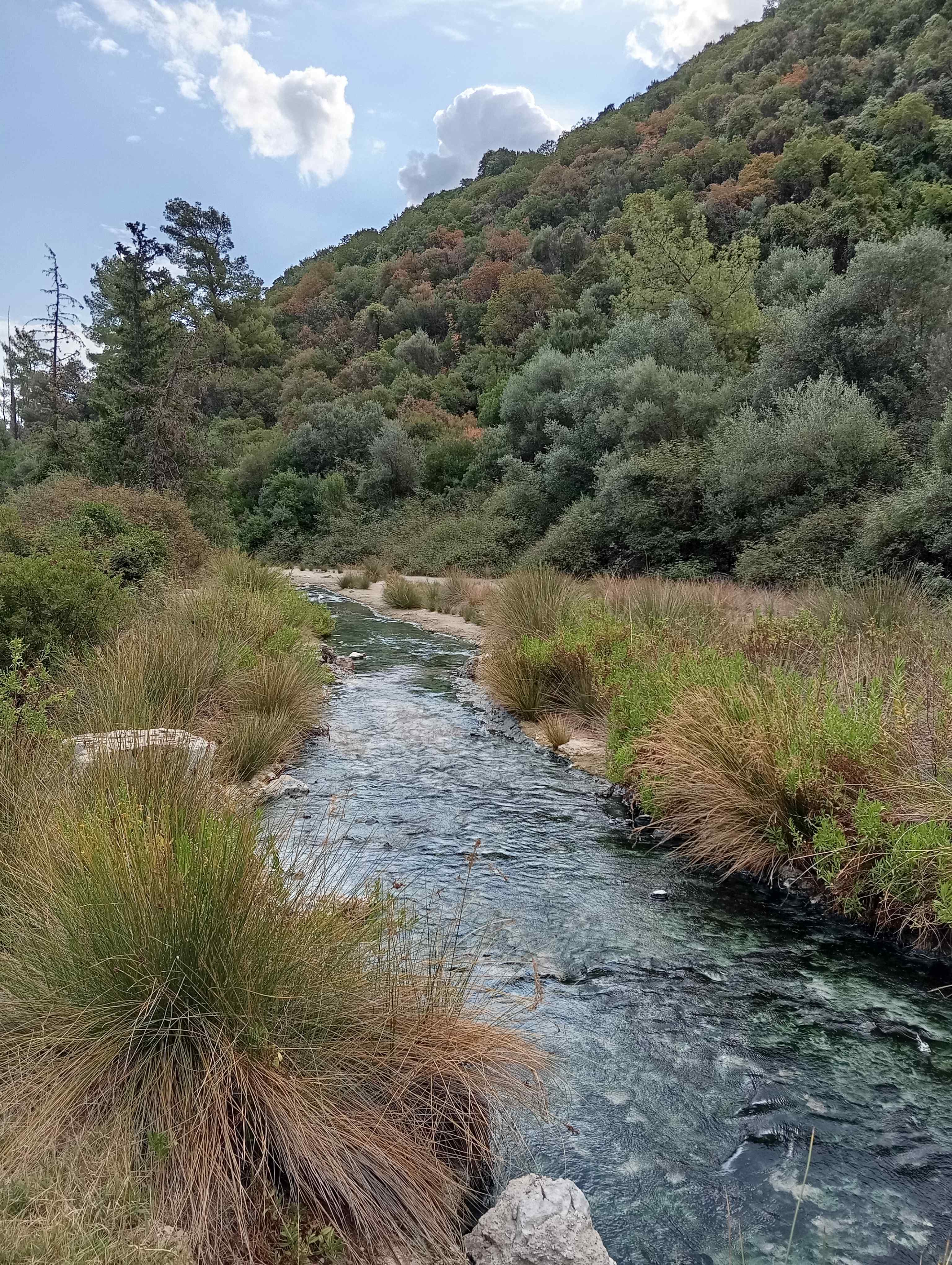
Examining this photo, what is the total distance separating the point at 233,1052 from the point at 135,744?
1880 millimetres

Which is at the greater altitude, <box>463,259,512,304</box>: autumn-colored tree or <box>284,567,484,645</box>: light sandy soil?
<box>463,259,512,304</box>: autumn-colored tree

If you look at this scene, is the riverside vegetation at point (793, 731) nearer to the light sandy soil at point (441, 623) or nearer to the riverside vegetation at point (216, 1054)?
the light sandy soil at point (441, 623)

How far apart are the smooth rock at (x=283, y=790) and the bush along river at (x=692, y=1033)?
22 centimetres

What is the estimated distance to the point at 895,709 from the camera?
15.1 feet

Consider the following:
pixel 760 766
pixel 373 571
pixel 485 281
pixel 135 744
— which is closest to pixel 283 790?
pixel 135 744

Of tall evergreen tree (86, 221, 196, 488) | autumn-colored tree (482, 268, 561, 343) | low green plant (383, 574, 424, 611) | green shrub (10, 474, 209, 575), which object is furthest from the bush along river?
autumn-colored tree (482, 268, 561, 343)

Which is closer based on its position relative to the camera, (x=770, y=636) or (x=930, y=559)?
(x=770, y=636)

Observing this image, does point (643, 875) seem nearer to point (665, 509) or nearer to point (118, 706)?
point (118, 706)

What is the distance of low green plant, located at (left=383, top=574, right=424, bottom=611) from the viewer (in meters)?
19.6

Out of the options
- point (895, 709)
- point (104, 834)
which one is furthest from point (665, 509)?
point (104, 834)

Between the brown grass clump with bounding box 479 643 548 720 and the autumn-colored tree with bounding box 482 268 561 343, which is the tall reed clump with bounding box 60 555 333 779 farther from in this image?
the autumn-colored tree with bounding box 482 268 561 343

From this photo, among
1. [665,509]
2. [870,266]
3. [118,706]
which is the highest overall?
[870,266]

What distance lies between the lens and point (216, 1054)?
2174mm

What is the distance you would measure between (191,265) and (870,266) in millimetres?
57859
